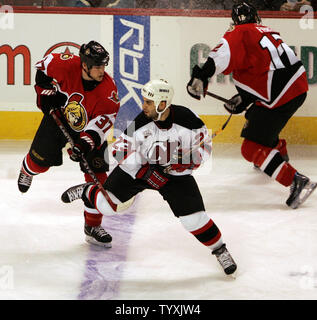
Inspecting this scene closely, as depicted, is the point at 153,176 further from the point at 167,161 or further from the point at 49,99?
the point at 49,99

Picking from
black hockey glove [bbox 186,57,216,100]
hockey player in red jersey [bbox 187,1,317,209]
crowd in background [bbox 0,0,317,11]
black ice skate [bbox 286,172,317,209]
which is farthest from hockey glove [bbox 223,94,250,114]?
crowd in background [bbox 0,0,317,11]

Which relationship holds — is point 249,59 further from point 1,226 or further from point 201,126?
point 1,226

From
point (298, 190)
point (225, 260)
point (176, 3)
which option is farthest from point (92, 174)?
point (176, 3)

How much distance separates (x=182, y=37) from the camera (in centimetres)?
495

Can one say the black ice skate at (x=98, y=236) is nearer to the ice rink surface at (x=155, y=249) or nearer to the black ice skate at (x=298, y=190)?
the ice rink surface at (x=155, y=249)

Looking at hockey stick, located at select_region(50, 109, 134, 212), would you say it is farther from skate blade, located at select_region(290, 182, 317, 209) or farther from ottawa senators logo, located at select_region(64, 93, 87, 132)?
skate blade, located at select_region(290, 182, 317, 209)

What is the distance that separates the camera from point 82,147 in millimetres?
2891

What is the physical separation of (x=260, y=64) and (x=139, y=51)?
143cm

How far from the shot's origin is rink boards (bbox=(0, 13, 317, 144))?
4.92 m

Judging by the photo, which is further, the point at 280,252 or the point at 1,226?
the point at 1,226

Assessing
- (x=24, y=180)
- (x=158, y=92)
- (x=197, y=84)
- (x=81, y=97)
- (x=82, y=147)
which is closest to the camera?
(x=158, y=92)

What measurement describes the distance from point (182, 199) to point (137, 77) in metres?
2.46

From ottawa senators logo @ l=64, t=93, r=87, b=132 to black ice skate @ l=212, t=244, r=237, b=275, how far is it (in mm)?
886

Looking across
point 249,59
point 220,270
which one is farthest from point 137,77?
point 220,270
